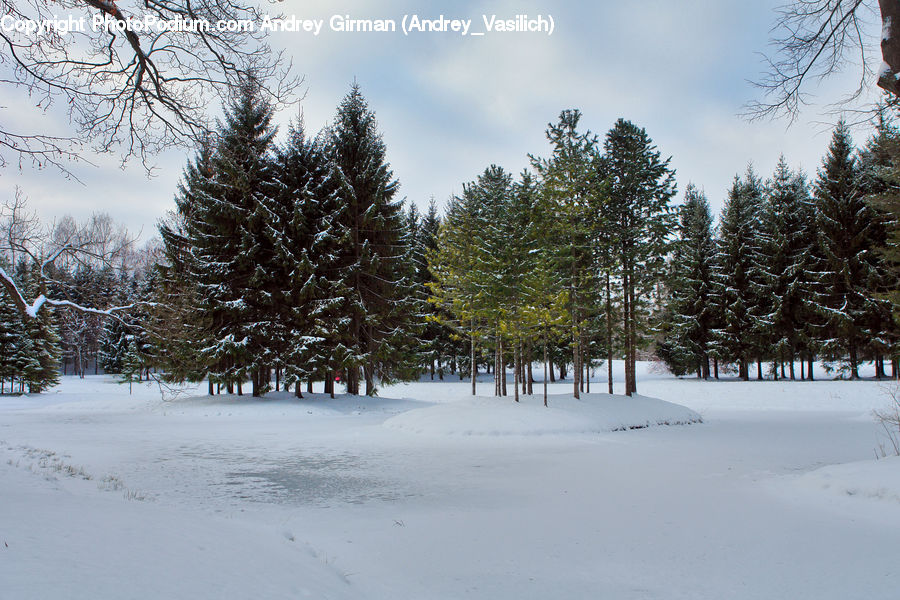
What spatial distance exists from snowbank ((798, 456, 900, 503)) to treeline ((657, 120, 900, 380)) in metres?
14.9

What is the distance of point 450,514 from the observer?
7.13 meters

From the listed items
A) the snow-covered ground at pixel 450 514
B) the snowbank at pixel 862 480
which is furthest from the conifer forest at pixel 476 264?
the snowbank at pixel 862 480

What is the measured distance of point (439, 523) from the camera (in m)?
6.66

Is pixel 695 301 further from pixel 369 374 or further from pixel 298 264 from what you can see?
pixel 298 264

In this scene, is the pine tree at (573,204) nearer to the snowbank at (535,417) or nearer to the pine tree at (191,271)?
the snowbank at (535,417)

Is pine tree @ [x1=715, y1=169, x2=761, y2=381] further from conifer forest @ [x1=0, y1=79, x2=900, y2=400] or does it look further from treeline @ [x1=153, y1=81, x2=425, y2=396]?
treeline @ [x1=153, y1=81, x2=425, y2=396]

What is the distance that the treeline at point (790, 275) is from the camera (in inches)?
Result: 1163

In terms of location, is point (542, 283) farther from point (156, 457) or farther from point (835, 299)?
point (835, 299)

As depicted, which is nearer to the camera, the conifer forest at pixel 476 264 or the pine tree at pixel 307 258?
the conifer forest at pixel 476 264

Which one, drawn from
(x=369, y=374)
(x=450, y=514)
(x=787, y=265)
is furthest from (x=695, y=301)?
(x=450, y=514)

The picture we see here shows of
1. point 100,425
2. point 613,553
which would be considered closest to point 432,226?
point 100,425

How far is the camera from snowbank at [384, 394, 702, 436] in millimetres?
16984

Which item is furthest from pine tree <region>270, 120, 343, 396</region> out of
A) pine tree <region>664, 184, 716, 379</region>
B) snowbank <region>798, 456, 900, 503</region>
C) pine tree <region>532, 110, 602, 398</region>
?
pine tree <region>664, 184, 716, 379</region>

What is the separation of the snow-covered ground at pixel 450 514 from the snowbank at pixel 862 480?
0.11 ft
